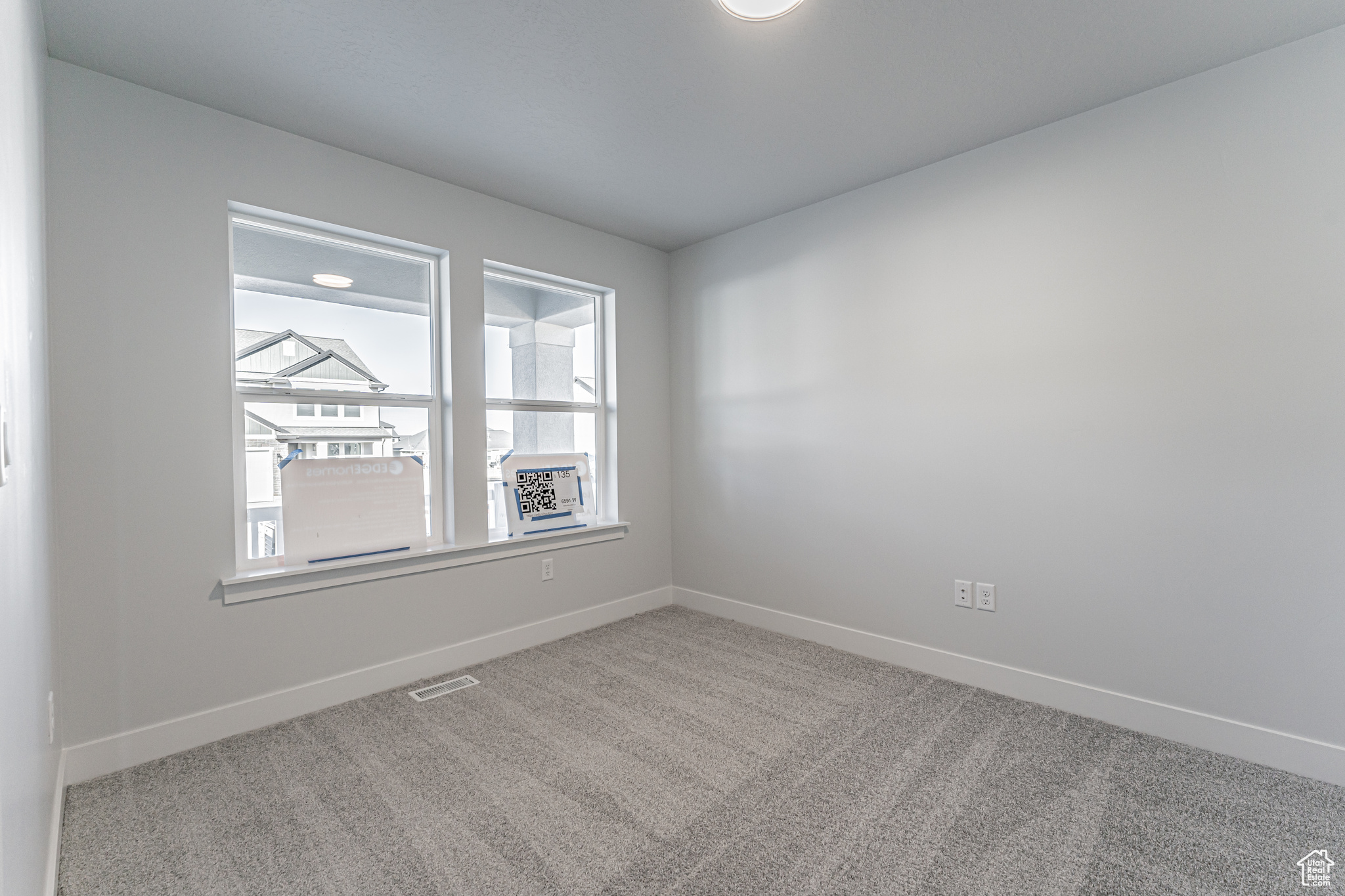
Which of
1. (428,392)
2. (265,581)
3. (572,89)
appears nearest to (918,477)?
(572,89)

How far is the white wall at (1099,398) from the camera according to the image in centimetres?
204

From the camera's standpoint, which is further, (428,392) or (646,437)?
(646,437)

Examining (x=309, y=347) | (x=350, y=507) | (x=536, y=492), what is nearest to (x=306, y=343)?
(x=309, y=347)

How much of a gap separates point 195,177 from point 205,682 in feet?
6.36

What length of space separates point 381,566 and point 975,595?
2754 mm

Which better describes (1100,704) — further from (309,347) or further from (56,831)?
(309,347)

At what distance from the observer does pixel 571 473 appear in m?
3.72

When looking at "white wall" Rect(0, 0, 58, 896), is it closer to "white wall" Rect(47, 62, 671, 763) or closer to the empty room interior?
the empty room interior

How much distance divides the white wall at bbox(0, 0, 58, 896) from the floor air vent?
1.17m

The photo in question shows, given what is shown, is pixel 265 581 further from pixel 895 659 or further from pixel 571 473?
pixel 895 659

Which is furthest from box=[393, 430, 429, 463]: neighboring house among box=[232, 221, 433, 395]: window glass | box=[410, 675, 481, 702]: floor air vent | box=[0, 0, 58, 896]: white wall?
box=[0, 0, 58, 896]: white wall

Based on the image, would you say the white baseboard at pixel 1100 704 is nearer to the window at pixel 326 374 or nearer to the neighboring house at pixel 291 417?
the window at pixel 326 374

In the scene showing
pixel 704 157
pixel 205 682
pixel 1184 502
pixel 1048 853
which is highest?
pixel 704 157

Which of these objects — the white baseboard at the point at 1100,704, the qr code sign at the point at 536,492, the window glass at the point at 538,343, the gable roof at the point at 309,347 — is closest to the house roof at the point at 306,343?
the gable roof at the point at 309,347
